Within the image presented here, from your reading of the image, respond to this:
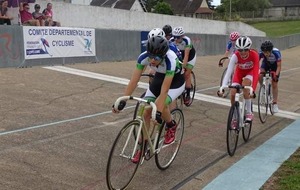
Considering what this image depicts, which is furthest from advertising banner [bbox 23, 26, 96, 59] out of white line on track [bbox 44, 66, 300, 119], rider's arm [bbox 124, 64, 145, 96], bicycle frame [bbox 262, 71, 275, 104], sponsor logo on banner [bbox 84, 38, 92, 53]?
rider's arm [bbox 124, 64, 145, 96]

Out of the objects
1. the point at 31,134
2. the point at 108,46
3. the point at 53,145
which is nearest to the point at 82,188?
the point at 53,145

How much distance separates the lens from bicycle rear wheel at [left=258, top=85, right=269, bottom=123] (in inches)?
365

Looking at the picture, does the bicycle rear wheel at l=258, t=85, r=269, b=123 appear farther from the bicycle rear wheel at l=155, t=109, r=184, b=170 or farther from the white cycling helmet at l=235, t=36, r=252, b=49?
the bicycle rear wheel at l=155, t=109, r=184, b=170

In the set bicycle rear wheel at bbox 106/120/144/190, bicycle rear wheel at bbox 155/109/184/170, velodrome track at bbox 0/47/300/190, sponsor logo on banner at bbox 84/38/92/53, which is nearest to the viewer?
bicycle rear wheel at bbox 106/120/144/190

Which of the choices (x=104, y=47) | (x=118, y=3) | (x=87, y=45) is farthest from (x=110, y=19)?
(x=118, y=3)

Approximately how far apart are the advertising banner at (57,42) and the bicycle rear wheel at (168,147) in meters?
8.77

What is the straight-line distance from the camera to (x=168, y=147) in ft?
18.7

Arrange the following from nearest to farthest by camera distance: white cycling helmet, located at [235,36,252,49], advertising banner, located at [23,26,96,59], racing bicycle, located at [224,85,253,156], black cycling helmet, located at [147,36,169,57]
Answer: black cycling helmet, located at [147,36,169,57], racing bicycle, located at [224,85,253,156], white cycling helmet, located at [235,36,252,49], advertising banner, located at [23,26,96,59]

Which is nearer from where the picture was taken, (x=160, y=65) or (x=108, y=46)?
(x=160, y=65)

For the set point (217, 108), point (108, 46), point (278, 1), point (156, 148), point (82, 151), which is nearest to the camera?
point (156, 148)

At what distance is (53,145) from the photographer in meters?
6.20

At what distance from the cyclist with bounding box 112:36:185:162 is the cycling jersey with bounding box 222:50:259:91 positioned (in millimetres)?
1900

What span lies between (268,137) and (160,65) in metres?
3.62

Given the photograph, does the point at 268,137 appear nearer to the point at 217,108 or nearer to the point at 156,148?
the point at 217,108
